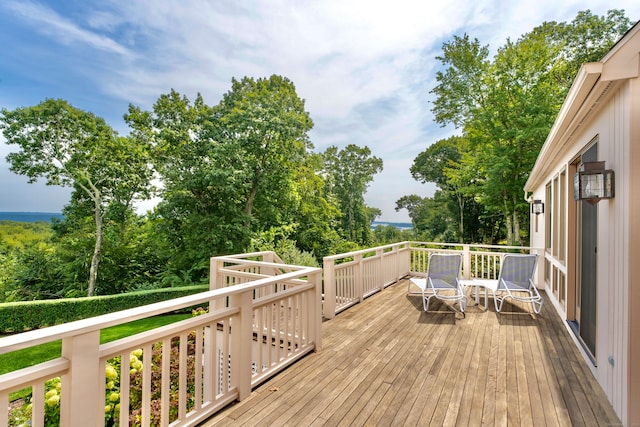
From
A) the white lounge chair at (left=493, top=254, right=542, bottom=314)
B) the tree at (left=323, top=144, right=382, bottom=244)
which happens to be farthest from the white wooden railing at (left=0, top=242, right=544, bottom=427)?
the tree at (left=323, top=144, right=382, bottom=244)

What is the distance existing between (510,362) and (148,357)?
10.8 ft

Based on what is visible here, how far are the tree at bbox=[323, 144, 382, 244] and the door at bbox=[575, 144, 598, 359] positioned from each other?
68.0ft

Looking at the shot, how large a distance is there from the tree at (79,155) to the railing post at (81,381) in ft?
47.2

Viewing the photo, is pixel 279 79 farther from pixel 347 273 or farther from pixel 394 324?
pixel 394 324

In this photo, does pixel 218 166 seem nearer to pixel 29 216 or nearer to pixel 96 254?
pixel 96 254

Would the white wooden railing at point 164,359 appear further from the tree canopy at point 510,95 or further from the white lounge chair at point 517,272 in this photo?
the tree canopy at point 510,95

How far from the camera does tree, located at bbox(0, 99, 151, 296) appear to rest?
43.2 feet

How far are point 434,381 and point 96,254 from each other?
15.0 metres

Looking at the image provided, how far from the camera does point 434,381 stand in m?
2.71

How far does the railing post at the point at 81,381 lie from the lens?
143 cm

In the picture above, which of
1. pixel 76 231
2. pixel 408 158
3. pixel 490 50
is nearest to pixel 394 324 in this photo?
pixel 490 50

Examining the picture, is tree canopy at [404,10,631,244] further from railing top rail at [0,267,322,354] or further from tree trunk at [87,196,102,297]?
tree trunk at [87,196,102,297]

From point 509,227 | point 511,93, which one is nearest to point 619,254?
point 511,93

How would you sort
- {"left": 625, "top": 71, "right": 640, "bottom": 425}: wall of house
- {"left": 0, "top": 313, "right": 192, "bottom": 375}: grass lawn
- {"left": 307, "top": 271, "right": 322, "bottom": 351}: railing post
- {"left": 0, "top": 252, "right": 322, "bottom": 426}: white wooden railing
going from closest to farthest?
1. {"left": 0, "top": 252, "right": 322, "bottom": 426}: white wooden railing
2. {"left": 625, "top": 71, "right": 640, "bottom": 425}: wall of house
3. {"left": 307, "top": 271, "right": 322, "bottom": 351}: railing post
4. {"left": 0, "top": 313, "right": 192, "bottom": 375}: grass lawn
